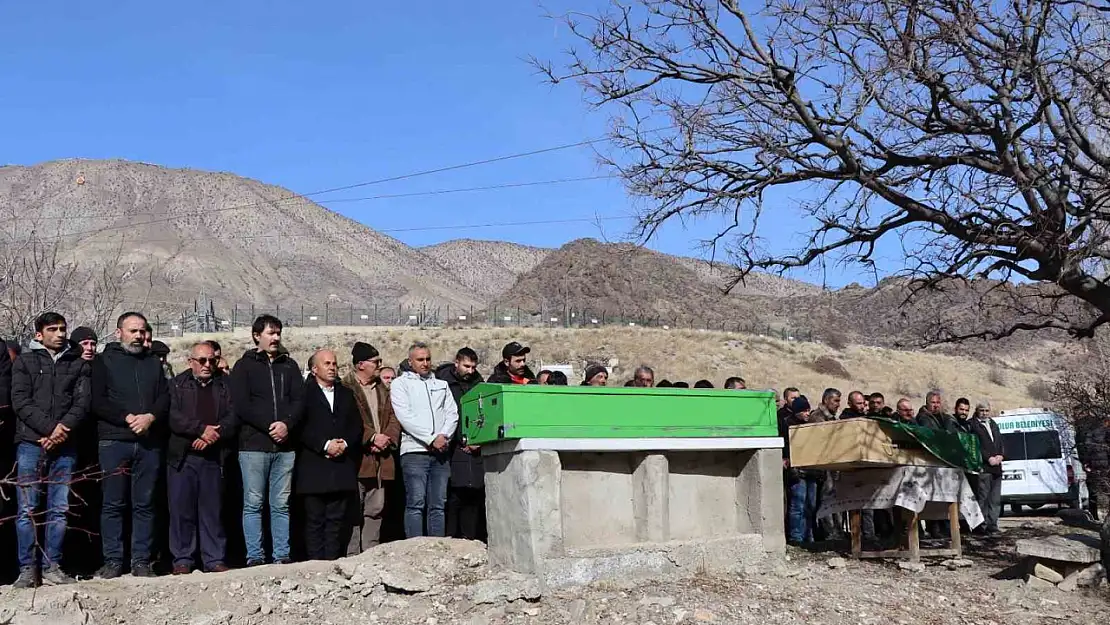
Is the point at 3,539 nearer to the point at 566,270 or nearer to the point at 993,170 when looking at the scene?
the point at 993,170

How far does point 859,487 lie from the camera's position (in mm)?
10078

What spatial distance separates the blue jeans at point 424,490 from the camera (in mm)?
8984

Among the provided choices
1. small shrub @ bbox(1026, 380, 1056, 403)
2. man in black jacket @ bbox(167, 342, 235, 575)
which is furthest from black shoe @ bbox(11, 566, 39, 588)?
small shrub @ bbox(1026, 380, 1056, 403)

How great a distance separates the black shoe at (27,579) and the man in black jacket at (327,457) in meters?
2.00

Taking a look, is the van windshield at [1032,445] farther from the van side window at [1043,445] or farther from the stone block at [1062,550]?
the stone block at [1062,550]

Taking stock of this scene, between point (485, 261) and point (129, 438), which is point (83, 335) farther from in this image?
point (485, 261)

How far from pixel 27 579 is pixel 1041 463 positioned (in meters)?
16.4

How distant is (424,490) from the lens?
9.03 meters

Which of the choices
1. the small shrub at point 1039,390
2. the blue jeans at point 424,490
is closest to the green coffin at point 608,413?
the blue jeans at point 424,490

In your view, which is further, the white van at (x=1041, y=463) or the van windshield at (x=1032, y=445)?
the van windshield at (x=1032, y=445)

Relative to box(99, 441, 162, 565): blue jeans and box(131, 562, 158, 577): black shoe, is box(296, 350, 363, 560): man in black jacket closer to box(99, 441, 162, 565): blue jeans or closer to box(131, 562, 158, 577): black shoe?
box(99, 441, 162, 565): blue jeans


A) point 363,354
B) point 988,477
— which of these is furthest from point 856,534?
point 363,354

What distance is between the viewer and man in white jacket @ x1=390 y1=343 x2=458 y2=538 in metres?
8.94

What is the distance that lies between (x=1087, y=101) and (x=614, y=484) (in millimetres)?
5104
